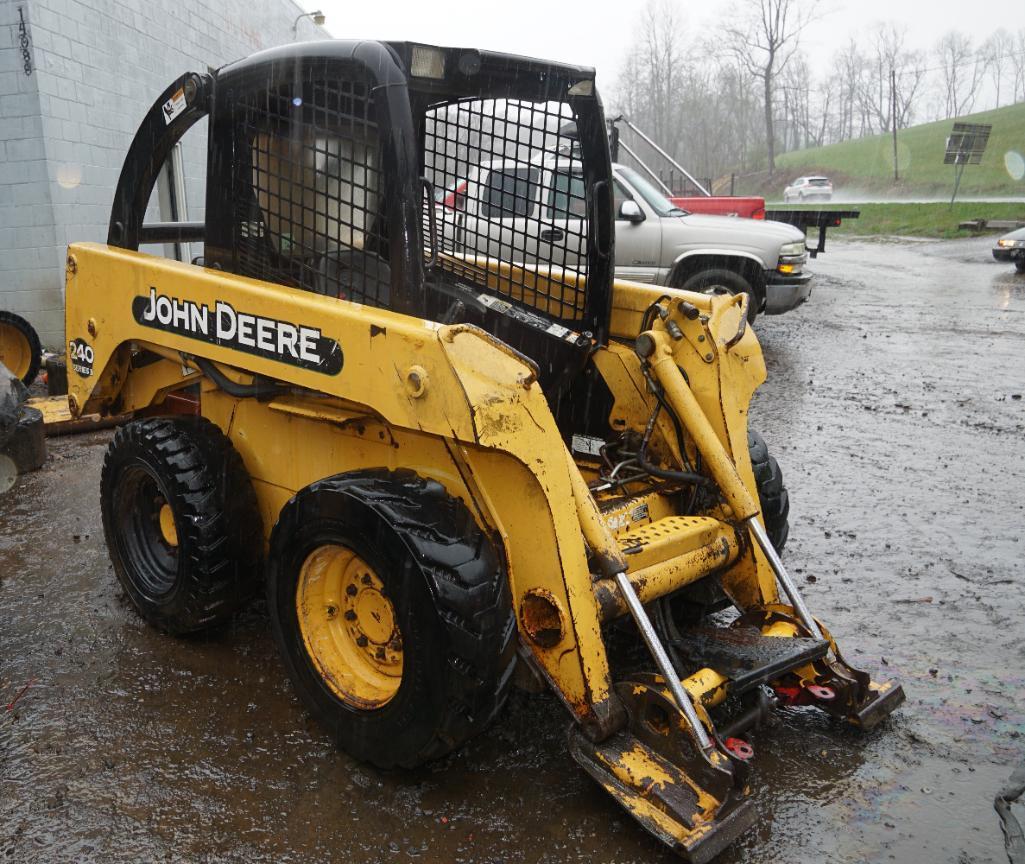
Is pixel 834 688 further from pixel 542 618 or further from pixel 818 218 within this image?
pixel 818 218

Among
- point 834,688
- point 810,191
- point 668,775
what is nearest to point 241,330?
point 668,775

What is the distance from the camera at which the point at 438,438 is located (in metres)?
2.81

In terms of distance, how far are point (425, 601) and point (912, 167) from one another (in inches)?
2166

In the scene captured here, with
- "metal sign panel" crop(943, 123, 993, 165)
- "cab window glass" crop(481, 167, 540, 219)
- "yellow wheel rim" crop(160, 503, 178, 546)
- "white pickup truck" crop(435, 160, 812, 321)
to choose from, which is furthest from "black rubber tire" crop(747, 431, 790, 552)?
"metal sign panel" crop(943, 123, 993, 165)

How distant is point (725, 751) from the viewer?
2.54m

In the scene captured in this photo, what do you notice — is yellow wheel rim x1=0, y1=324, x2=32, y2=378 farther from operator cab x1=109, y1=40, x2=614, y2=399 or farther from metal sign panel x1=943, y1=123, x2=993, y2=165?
metal sign panel x1=943, y1=123, x2=993, y2=165

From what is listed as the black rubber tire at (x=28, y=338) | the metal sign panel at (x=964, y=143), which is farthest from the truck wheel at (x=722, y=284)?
the metal sign panel at (x=964, y=143)

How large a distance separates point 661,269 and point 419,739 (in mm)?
8260

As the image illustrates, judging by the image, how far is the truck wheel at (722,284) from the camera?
10125 millimetres

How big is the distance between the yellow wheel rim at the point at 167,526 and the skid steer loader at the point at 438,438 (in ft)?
0.10

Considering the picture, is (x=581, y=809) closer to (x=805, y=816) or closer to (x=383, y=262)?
(x=805, y=816)

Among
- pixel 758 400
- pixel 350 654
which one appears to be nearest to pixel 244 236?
pixel 350 654

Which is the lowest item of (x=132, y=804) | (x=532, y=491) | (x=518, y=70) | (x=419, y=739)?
(x=132, y=804)

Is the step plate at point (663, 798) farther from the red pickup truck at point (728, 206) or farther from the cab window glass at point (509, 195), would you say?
the red pickup truck at point (728, 206)
